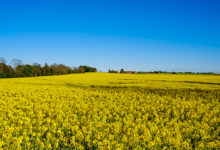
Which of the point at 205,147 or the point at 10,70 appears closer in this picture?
the point at 205,147

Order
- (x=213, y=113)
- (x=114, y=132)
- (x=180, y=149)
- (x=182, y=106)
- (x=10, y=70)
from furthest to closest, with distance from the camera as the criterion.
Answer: (x=10, y=70) < (x=182, y=106) < (x=213, y=113) < (x=114, y=132) < (x=180, y=149)

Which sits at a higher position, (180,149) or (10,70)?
(10,70)

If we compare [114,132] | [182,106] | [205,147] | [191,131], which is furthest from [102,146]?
[182,106]

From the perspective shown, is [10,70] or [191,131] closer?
[191,131]

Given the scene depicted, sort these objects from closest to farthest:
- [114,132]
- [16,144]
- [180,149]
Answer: [16,144]
[180,149]
[114,132]

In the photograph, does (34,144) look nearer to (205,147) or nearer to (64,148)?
(64,148)

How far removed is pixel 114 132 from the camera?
7184mm

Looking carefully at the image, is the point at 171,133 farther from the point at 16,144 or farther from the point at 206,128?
the point at 16,144

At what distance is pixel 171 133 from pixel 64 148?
15.5 ft

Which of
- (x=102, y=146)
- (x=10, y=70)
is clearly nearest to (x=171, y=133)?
(x=102, y=146)

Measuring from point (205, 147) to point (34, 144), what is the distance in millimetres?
6954

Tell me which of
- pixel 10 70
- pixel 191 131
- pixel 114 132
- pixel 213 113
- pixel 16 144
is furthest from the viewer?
pixel 10 70

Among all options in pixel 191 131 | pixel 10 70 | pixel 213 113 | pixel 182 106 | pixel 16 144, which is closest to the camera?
pixel 16 144

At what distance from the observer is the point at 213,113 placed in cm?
1151
